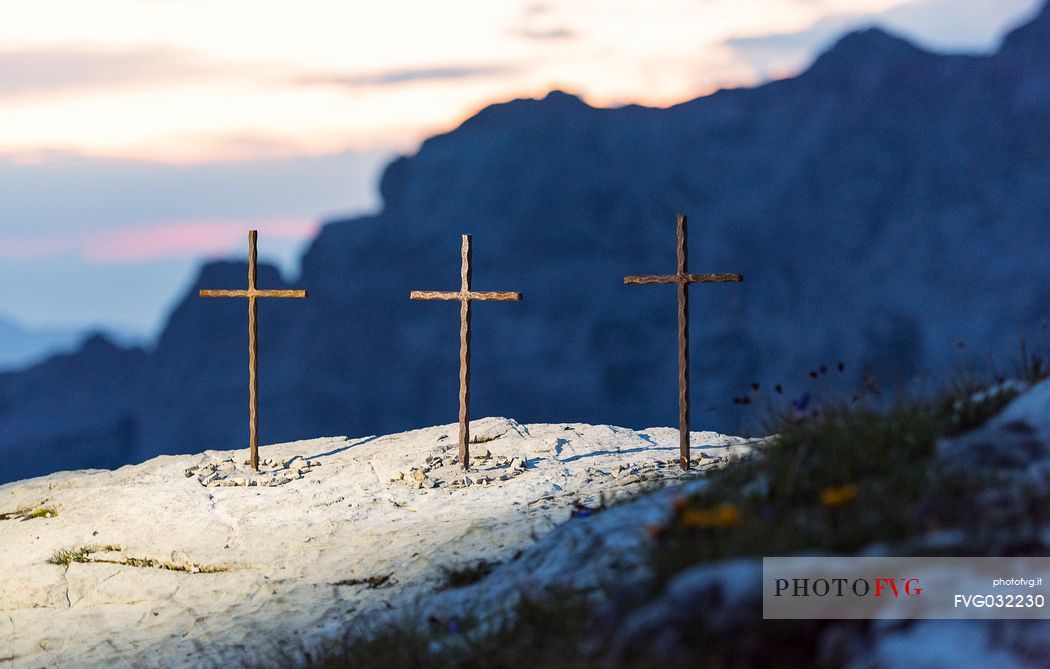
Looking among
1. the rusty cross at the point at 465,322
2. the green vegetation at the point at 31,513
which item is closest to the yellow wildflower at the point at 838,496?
the rusty cross at the point at 465,322

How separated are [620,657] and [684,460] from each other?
7.77 metres

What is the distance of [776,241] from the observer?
61875 millimetres

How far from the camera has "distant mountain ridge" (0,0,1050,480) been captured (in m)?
56.9

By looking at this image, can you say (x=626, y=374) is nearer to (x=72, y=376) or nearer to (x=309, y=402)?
(x=309, y=402)

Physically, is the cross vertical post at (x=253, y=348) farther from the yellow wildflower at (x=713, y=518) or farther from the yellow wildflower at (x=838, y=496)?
the yellow wildflower at (x=838, y=496)

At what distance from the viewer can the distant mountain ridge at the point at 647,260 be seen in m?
56.9

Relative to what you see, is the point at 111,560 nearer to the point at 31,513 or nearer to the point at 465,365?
the point at 31,513

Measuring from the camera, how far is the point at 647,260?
208 feet

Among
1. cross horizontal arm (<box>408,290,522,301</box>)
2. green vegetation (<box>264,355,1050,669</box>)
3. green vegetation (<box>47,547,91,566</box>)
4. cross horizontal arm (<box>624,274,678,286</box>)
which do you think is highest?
cross horizontal arm (<box>624,274,678,286</box>)

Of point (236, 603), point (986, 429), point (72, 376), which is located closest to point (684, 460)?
point (236, 603)

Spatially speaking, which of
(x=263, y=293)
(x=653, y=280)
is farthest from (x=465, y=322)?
(x=263, y=293)

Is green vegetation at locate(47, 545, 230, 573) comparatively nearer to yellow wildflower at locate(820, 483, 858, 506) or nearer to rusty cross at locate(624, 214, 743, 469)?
rusty cross at locate(624, 214, 743, 469)

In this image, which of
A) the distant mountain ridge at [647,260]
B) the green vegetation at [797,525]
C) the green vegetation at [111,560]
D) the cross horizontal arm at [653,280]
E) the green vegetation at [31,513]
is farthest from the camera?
the distant mountain ridge at [647,260]

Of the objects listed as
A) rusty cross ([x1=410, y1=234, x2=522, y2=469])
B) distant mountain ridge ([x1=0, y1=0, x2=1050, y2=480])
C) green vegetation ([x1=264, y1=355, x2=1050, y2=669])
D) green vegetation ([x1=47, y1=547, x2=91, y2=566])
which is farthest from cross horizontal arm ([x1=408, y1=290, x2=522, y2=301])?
distant mountain ridge ([x1=0, y1=0, x2=1050, y2=480])
